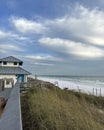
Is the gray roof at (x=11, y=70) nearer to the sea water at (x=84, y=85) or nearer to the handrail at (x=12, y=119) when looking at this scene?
the sea water at (x=84, y=85)

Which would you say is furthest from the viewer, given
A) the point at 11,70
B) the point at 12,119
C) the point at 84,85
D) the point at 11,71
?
the point at 84,85

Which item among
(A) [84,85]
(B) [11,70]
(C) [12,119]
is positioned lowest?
(A) [84,85]

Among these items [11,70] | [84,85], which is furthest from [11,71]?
[84,85]

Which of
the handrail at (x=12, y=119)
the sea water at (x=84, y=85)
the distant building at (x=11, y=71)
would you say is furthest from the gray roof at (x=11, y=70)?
the handrail at (x=12, y=119)

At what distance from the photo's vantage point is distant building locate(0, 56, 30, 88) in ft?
77.8

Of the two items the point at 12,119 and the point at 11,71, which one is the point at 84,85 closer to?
the point at 11,71

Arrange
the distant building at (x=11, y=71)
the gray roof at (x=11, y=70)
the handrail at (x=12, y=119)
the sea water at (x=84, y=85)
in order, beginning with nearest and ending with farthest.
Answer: the handrail at (x=12, y=119), the distant building at (x=11, y=71), the gray roof at (x=11, y=70), the sea water at (x=84, y=85)

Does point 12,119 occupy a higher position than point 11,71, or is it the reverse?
point 11,71

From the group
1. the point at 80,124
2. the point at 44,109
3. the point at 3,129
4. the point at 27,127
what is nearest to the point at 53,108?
the point at 44,109

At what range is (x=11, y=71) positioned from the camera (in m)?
24.2

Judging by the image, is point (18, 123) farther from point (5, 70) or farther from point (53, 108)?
point (5, 70)

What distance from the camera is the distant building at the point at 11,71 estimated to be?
77.8 feet

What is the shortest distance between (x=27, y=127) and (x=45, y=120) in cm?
57

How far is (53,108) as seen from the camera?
5246mm
